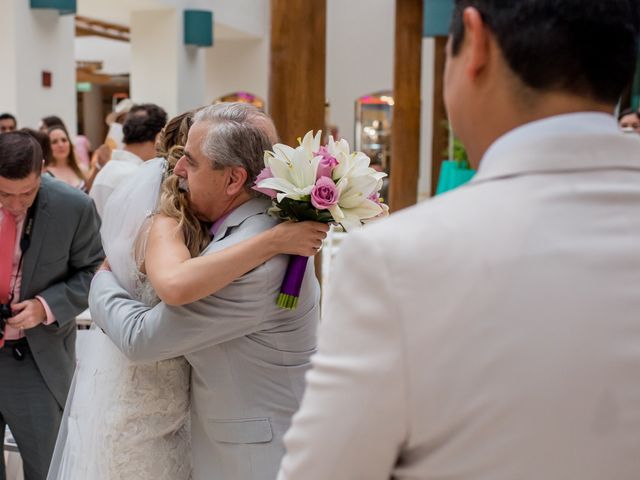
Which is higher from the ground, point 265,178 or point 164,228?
point 265,178

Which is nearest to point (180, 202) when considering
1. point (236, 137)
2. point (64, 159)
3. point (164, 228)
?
point (164, 228)

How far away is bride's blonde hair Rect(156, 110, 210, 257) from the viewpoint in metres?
2.03

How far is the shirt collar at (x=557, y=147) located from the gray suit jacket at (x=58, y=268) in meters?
2.44

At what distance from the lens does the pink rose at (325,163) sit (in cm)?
190

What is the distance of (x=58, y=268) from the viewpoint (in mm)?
3186

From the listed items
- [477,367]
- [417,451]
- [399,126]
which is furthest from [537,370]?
[399,126]

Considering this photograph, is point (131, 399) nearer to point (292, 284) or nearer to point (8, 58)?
point (292, 284)

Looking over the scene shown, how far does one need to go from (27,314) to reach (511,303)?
2463 millimetres

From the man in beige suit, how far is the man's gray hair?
110cm

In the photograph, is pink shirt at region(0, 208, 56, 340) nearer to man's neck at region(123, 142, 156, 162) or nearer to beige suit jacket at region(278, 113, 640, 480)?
man's neck at region(123, 142, 156, 162)

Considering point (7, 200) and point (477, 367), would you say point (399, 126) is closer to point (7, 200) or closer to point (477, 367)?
point (7, 200)

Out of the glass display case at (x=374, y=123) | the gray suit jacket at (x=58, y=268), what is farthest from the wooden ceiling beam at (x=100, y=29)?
the gray suit jacket at (x=58, y=268)

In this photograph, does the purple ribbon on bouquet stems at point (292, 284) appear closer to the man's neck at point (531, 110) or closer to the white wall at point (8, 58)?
the man's neck at point (531, 110)

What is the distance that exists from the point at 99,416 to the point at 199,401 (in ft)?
1.09
